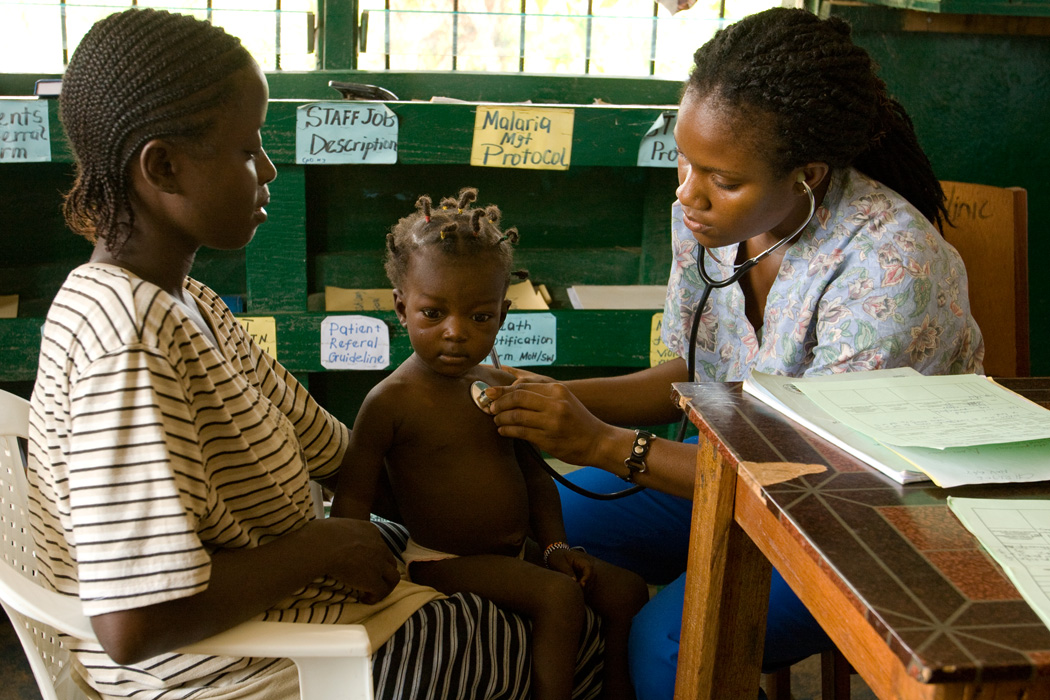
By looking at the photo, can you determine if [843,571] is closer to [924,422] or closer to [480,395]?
[924,422]

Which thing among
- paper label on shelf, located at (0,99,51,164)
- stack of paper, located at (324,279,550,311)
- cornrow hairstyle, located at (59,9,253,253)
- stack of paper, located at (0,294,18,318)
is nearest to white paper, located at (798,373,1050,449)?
cornrow hairstyle, located at (59,9,253,253)

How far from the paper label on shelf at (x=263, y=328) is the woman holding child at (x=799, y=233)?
991 millimetres

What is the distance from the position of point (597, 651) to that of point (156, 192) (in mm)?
882

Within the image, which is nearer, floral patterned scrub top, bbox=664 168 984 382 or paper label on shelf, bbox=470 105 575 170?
floral patterned scrub top, bbox=664 168 984 382

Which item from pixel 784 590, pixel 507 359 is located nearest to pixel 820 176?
pixel 784 590

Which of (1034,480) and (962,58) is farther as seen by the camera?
(962,58)

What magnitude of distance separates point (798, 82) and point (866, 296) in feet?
Answer: 1.07

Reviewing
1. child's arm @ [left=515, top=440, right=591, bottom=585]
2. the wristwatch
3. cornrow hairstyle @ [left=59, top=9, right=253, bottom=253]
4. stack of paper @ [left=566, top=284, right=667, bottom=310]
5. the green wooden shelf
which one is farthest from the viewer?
stack of paper @ [left=566, top=284, right=667, bottom=310]

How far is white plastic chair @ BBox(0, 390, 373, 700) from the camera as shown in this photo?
2.85ft

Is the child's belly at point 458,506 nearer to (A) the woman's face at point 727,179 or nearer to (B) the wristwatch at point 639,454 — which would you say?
(B) the wristwatch at point 639,454

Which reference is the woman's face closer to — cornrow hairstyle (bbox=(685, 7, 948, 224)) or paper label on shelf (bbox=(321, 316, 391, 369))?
cornrow hairstyle (bbox=(685, 7, 948, 224))

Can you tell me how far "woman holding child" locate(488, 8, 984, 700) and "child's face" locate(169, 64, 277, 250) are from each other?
0.49 metres

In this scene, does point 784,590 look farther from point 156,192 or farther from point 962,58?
point 962,58

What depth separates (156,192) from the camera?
98cm
